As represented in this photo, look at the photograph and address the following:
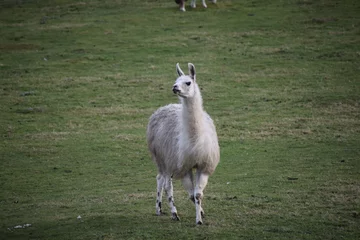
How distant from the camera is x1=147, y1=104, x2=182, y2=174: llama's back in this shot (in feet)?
34.4

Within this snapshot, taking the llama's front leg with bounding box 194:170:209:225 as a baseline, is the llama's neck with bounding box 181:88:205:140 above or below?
above

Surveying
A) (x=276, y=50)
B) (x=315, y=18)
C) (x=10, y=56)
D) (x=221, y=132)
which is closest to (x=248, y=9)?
(x=315, y=18)

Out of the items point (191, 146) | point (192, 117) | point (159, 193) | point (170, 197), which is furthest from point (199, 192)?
point (159, 193)

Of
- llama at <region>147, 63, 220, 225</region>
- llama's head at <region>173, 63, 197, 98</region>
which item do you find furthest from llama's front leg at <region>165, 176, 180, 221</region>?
llama's head at <region>173, 63, 197, 98</region>

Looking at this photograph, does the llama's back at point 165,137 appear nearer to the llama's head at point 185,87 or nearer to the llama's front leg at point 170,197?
the llama's front leg at point 170,197

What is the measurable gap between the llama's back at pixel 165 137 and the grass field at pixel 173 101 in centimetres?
95

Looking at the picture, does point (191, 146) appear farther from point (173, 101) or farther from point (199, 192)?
point (173, 101)

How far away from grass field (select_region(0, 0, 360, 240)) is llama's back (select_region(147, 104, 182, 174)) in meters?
0.95

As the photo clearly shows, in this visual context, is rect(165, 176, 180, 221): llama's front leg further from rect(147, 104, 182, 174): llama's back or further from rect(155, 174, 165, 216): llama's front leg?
rect(155, 174, 165, 216): llama's front leg

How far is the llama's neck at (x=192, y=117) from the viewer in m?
9.92

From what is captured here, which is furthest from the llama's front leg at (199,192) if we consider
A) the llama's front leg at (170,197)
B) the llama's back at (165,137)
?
the llama's front leg at (170,197)

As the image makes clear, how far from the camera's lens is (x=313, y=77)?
24094 mm

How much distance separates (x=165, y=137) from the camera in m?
11.0

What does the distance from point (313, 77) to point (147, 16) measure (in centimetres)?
1325
